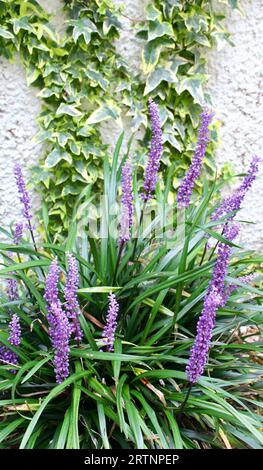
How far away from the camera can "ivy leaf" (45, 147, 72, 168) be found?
2783mm

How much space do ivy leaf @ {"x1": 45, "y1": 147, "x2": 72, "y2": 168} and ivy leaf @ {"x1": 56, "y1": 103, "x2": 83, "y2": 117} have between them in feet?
0.68

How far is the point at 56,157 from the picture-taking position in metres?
2.79

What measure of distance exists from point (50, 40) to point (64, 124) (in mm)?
463

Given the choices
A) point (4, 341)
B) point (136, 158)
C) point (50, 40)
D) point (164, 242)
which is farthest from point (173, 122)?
point (4, 341)

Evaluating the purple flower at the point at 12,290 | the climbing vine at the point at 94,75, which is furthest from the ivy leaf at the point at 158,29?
the purple flower at the point at 12,290

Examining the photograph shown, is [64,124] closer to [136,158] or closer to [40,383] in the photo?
[136,158]

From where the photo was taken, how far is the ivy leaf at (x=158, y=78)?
111 inches

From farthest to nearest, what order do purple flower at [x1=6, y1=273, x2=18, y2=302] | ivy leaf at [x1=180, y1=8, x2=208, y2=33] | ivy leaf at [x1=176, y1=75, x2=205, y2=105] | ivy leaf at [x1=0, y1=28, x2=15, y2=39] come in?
ivy leaf at [x1=176, y1=75, x2=205, y2=105] < ivy leaf at [x1=180, y1=8, x2=208, y2=33] < ivy leaf at [x1=0, y1=28, x2=15, y2=39] < purple flower at [x1=6, y1=273, x2=18, y2=302]

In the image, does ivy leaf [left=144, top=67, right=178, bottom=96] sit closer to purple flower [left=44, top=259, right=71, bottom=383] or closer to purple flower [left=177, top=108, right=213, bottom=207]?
purple flower [left=177, top=108, right=213, bottom=207]

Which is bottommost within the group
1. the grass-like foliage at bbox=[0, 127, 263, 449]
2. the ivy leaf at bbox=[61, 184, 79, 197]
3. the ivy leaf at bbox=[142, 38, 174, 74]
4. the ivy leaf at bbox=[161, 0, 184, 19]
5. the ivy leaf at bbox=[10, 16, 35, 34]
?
the grass-like foliage at bbox=[0, 127, 263, 449]

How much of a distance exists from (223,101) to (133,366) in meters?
1.92

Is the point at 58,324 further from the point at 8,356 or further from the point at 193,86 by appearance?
the point at 193,86

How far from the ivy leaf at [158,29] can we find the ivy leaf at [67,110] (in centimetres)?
59

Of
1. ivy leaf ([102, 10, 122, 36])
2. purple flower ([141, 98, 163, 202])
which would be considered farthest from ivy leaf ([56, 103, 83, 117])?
purple flower ([141, 98, 163, 202])
